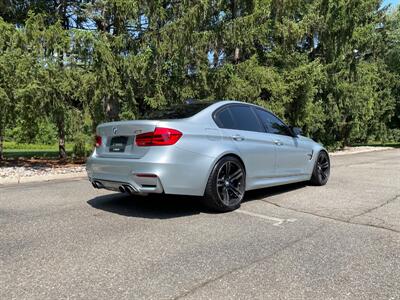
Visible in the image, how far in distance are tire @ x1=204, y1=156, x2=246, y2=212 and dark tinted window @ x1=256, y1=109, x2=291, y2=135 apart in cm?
124

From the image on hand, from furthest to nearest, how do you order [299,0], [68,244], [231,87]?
[299,0] < [231,87] < [68,244]

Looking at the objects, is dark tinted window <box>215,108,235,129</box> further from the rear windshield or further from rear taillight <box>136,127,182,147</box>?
rear taillight <box>136,127,182,147</box>

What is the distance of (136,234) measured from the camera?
496 centimetres

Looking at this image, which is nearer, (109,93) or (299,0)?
(109,93)

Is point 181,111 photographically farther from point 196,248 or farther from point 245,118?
point 196,248

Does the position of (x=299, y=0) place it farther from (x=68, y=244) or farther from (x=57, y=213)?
(x=68, y=244)

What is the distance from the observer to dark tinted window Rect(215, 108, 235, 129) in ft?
20.5

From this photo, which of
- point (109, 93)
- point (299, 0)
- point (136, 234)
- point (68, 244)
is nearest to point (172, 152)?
point (136, 234)

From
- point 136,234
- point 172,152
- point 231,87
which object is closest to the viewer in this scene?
point 136,234

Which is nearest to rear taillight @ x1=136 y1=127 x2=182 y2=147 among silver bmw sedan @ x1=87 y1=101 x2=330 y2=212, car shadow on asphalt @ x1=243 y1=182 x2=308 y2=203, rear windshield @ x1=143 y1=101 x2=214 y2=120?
silver bmw sedan @ x1=87 y1=101 x2=330 y2=212

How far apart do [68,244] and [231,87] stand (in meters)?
9.76

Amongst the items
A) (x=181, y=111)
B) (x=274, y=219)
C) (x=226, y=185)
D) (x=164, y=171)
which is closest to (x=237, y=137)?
(x=226, y=185)

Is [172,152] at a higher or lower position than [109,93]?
lower

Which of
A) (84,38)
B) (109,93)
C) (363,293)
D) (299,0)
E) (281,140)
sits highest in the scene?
(299,0)
